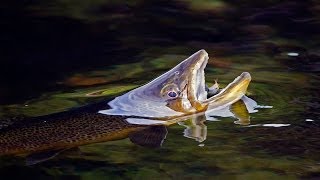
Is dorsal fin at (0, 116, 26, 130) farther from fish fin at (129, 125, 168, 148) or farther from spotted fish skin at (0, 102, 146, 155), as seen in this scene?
fish fin at (129, 125, 168, 148)

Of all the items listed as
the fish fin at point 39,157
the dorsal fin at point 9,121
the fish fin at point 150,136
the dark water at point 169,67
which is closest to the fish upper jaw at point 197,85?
the dark water at point 169,67

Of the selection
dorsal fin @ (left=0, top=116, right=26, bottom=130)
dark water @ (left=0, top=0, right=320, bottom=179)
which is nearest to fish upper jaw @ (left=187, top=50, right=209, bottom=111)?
dark water @ (left=0, top=0, right=320, bottom=179)

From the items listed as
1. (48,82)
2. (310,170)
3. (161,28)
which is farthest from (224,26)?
(310,170)

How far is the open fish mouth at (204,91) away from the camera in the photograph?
16.4 ft

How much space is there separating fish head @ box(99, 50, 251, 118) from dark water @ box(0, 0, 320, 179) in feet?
0.52

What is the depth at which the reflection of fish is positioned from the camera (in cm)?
466

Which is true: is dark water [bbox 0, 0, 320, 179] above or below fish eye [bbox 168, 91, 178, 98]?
below

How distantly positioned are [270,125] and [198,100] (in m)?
0.45

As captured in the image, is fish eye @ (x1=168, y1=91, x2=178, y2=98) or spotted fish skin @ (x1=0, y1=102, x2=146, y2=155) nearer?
spotted fish skin @ (x1=0, y1=102, x2=146, y2=155)

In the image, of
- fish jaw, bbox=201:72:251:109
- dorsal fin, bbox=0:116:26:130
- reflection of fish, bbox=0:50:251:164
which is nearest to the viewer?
reflection of fish, bbox=0:50:251:164

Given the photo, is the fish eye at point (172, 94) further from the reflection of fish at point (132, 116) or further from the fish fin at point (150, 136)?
the fish fin at point (150, 136)

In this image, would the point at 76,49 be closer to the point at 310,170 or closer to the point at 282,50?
the point at 282,50

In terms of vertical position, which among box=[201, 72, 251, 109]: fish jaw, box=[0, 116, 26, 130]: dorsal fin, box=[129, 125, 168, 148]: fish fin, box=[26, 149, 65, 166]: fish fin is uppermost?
box=[201, 72, 251, 109]: fish jaw

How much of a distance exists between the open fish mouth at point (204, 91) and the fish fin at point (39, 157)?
0.93 metres
